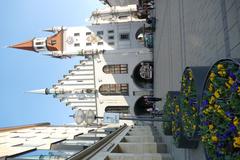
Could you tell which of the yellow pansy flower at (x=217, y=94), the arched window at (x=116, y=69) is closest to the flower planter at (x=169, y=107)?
the yellow pansy flower at (x=217, y=94)

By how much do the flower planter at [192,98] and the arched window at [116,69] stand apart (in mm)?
37096

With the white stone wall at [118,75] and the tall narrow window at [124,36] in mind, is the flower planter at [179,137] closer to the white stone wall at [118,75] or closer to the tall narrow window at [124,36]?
the white stone wall at [118,75]

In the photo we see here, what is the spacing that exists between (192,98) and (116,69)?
38.1 metres

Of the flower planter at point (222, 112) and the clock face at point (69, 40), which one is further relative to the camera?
the clock face at point (69, 40)

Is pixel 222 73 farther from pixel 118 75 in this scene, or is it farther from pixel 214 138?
pixel 118 75

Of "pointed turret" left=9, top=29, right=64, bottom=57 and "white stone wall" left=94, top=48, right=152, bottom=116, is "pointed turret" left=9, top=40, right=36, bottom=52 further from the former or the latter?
"white stone wall" left=94, top=48, right=152, bottom=116

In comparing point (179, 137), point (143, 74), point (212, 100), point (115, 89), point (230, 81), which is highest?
point (143, 74)

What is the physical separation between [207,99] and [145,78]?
128 ft

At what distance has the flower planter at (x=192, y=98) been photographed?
6.35 metres

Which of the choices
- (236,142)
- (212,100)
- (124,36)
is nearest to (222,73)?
(212,100)

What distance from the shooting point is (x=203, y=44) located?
8.24 metres

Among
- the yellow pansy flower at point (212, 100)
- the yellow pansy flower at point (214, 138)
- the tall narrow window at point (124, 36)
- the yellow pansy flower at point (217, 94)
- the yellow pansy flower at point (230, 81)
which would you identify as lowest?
the yellow pansy flower at point (214, 138)

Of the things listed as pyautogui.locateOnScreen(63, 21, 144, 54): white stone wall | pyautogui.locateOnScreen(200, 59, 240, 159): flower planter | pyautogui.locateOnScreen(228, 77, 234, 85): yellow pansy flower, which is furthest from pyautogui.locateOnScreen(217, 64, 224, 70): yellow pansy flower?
pyautogui.locateOnScreen(63, 21, 144, 54): white stone wall

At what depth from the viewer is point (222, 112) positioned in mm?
4109
